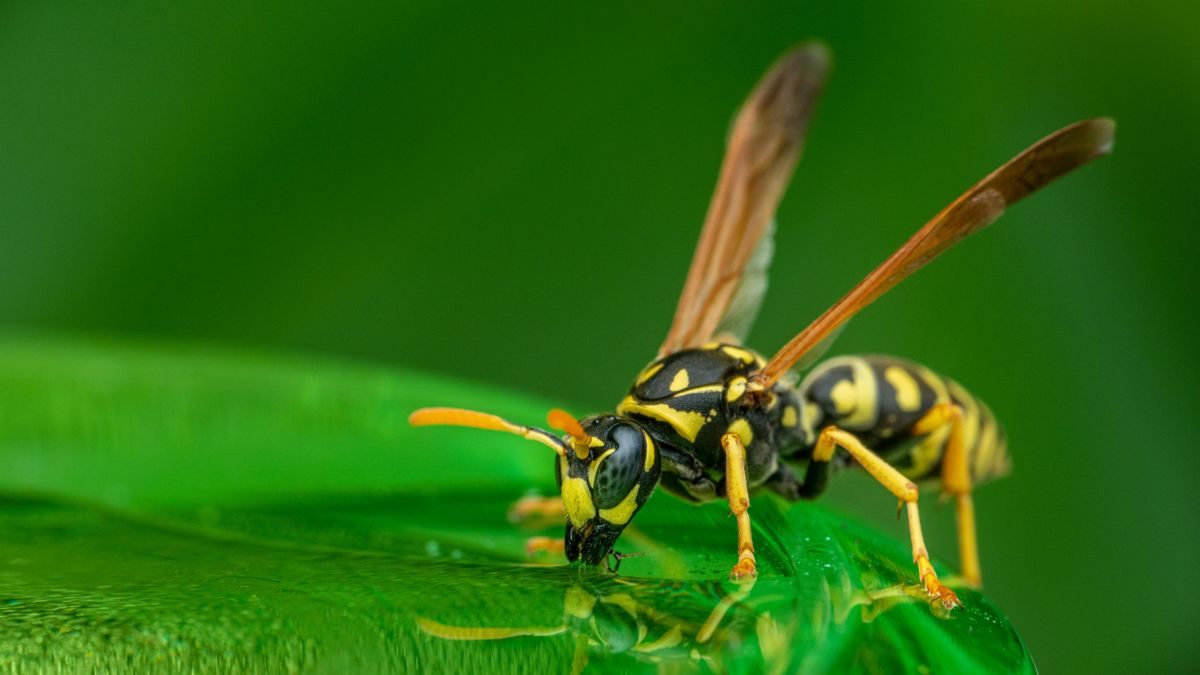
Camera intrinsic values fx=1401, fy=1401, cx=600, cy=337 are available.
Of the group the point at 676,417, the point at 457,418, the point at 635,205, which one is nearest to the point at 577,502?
the point at 457,418

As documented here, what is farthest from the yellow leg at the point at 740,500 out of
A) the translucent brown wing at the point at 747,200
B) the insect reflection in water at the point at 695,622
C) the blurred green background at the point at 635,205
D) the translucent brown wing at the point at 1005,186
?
the blurred green background at the point at 635,205

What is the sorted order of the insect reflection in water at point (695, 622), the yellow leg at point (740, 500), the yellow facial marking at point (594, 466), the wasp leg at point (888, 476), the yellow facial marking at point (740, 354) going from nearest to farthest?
the insect reflection in water at point (695, 622)
the yellow leg at point (740, 500)
the wasp leg at point (888, 476)
the yellow facial marking at point (594, 466)
the yellow facial marking at point (740, 354)

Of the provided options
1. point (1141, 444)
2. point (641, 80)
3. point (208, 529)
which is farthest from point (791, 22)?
point (208, 529)

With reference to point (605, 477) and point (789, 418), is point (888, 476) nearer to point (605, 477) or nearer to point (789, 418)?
point (789, 418)

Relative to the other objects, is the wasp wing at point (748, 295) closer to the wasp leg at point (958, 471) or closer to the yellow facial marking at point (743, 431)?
the wasp leg at point (958, 471)

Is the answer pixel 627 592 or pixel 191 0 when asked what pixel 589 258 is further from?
pixel 627 592

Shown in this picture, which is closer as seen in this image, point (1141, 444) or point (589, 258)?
point (1141, 444)
